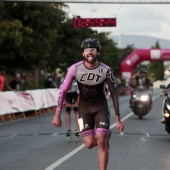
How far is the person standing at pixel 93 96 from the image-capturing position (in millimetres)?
8398

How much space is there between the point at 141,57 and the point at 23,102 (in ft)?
116

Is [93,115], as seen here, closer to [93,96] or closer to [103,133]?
[93,96]

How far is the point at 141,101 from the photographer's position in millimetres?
23156

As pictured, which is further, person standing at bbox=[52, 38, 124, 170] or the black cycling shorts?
the black cycling shorts

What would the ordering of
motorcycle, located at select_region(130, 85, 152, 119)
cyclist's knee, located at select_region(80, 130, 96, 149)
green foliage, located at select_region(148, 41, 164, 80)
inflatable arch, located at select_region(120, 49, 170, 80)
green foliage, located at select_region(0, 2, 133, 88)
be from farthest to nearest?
1. green foliage, located at select_region(148, 41, 164, 80)
2. inflatable arch, located at select_region(120, 49, 170, 80)
3. green foliage, located at select_region(0, 2, 133, 88)
4. motorcycle, located at select_region(130, 85, 152, 119)
5. cyclist's knee, located at select_region(80, 130, 96, 149)

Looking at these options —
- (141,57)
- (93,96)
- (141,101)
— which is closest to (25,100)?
(141,101)

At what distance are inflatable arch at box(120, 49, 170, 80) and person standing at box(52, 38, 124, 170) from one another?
49.2m

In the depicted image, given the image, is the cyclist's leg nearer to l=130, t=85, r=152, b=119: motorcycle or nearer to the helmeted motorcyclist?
l=130, t=85, r=152, b=119: motorcycle

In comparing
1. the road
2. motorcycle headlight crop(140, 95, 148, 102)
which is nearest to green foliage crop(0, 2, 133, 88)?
motorcycle headlight crop(140, 95, 148, 102)

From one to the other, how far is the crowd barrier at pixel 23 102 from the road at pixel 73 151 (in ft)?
12.5

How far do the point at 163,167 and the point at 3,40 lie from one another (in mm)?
19271

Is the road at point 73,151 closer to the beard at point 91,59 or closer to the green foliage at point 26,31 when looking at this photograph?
the beard at point 91,59

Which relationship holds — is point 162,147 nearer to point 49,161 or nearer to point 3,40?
point 49,161

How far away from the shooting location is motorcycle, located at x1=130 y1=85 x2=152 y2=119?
2309cm
